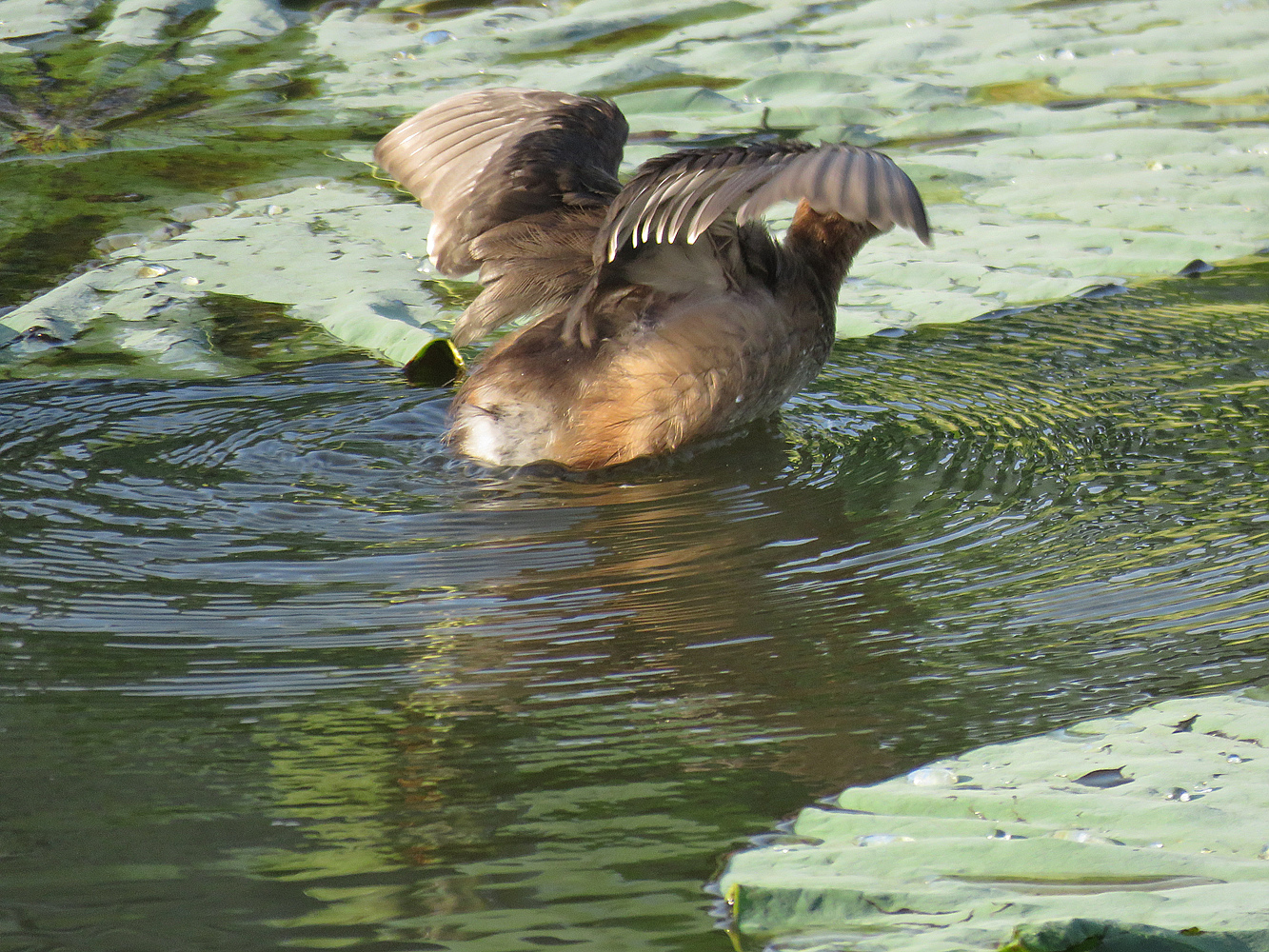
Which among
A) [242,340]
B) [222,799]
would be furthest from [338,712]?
[242,340]

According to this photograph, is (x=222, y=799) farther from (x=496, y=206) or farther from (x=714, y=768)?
(x=496, y=206)

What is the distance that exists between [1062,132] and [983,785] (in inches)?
236

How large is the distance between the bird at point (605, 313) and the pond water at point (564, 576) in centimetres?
15

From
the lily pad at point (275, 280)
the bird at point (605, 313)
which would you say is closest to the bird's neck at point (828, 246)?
the bird at point (605, 313)

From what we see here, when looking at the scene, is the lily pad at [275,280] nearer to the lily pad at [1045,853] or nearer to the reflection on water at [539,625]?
the reflection on water at [539,625]

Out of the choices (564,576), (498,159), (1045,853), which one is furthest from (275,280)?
(1045,853)

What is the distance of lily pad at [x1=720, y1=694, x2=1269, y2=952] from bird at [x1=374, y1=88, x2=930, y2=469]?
2.20 metres

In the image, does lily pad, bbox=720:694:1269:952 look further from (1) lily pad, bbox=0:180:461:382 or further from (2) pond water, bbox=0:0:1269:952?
(1) lily pad, bbox=0:180:461:382

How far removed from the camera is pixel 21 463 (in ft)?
14.9

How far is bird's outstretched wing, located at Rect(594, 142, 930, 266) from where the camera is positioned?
3.33m

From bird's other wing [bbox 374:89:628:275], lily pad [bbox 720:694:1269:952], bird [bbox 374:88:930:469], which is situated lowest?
lily pad [bbox 720:694:1269:952]

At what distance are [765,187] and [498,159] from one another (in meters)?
1.95

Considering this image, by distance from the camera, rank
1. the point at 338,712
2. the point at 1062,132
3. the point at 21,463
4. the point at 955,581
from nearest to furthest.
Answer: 1. the point at 338,712
2. the point at 955,581
3. the point at 21,463
4. the point at 1062,132

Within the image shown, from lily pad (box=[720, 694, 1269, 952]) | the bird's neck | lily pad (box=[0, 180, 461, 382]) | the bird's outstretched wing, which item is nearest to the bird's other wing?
lily pad (box=[0, 180, 461, 382])
